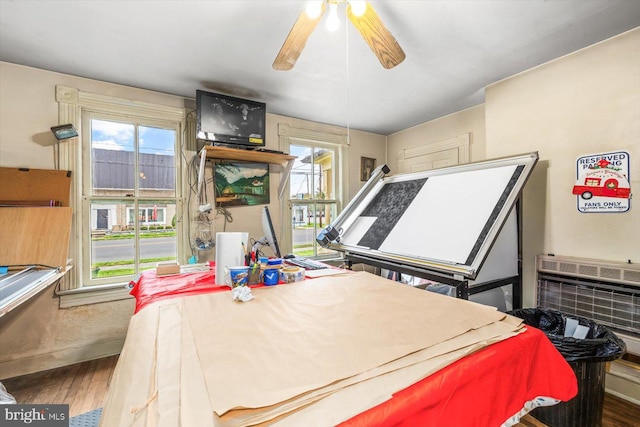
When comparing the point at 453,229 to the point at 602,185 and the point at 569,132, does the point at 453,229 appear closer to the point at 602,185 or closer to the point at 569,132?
the point at 602,185

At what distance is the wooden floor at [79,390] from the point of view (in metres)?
1.62

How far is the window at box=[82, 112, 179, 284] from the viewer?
2.39m

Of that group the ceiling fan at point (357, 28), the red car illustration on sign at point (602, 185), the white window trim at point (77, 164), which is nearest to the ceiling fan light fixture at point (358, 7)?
the ceiling fan at point (357, 28)

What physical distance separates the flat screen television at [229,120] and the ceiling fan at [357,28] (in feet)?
3.65

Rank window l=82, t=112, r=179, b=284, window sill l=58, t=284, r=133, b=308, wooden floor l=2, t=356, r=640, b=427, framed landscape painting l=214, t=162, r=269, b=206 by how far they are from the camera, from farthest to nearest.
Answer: framed landscape painting l=214, t=162, r=269, b=206
window l=82, t=112, r=179, b=284
window sill l=58, t=284, r=133, b=308
wooden floor l=2, t=356, r=640, b=427

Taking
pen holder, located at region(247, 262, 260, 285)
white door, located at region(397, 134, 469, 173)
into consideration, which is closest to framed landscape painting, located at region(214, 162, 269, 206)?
pen holder, located at region(247, 262, 260, 285)

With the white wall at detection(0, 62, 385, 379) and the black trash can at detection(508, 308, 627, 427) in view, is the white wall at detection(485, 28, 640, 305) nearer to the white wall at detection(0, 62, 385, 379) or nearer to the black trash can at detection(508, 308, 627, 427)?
the black trash can at detection(508, 308, 627, 427)

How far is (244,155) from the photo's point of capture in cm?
267

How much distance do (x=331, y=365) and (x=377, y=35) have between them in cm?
153

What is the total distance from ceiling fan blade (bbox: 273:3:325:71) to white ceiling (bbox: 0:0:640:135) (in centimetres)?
28

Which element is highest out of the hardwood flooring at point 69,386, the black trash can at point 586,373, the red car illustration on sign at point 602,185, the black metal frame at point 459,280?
the red car illustration on sign at point 602,185

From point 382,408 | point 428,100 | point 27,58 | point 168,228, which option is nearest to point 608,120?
point 428,100

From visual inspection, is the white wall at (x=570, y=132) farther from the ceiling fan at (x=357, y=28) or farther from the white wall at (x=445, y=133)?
the ceiling fan at (x=357, y=28)

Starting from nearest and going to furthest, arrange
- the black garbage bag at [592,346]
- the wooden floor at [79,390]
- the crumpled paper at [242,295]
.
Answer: the crumpled paper at [242,295], the black garbage bag at [592,346], the wooden floor at [79,390]
